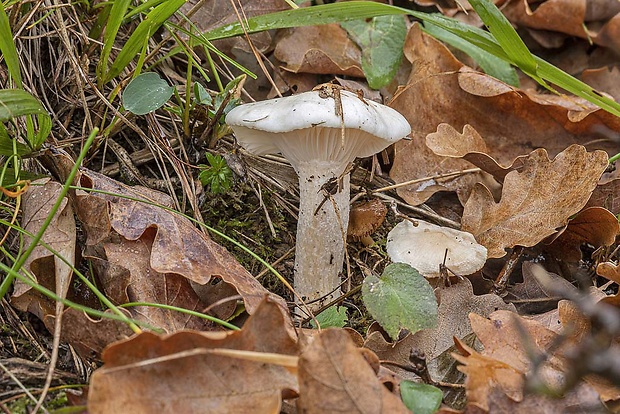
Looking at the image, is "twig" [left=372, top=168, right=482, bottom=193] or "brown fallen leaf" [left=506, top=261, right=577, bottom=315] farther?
"twig" [left=372, top=168, right=482, bottom=193]

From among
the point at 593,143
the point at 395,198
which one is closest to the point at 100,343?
the point at 395,198

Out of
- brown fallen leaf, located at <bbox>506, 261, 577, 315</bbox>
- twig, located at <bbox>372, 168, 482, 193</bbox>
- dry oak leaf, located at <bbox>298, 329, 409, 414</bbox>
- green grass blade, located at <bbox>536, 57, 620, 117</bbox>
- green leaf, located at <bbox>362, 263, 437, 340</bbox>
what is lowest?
brown fallen leaf, located at <bbox>506, 261, 577, 315</bbox>

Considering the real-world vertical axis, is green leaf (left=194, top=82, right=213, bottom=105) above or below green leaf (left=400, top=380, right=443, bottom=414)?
above

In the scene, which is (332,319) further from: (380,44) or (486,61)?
(486,61)

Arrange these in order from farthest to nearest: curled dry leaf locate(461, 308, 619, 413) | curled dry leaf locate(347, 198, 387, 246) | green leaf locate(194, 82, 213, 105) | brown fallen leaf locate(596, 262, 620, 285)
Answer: curled dry leaf locate(347, 198, 387, 246), green leaf locate(194, 82, 213, 105), brown fallen leaf locate(596, 262, 620, 285), curled dry leaf locate(461, 308, 619, 413)

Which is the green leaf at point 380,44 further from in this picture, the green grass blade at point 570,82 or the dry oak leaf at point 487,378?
the dry oak leaf at point 487,378

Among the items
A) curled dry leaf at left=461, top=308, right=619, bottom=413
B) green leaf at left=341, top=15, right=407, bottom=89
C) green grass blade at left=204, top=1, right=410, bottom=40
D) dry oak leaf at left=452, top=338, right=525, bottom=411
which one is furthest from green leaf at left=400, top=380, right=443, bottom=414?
green leaf at left=341, top=15, right=407, bottom=89

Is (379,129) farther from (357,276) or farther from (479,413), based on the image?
(479,413)

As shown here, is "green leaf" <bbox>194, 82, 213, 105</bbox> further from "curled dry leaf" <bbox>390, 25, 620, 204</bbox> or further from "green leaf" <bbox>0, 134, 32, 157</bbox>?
"curled dry leaf" <bbox>390, 25, 620, 204</bbox>
